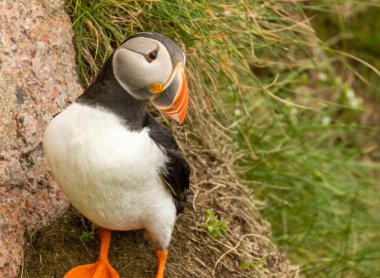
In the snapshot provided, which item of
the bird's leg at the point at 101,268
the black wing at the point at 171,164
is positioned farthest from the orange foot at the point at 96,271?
the black wing at the point at 171,164

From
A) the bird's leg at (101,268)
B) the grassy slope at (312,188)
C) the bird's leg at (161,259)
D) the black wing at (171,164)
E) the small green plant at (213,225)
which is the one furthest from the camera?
the grassy slope at (312,188)

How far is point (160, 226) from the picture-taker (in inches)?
138

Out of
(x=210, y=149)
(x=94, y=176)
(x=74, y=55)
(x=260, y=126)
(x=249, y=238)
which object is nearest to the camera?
(x=94, y=176)

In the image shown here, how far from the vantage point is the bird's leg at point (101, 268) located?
351 cm

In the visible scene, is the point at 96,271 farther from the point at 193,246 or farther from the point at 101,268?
the point at 193,246

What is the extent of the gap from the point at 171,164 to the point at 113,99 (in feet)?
1.41

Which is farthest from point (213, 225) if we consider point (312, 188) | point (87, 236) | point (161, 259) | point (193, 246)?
point (312, 188)

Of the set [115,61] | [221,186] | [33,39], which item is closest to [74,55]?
[33,39]

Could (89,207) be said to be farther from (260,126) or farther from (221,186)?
(260,126)

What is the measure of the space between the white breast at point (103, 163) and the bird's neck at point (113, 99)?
0.12 feet

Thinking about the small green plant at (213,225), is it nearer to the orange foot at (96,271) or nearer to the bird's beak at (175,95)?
the orange foot at (96,271)

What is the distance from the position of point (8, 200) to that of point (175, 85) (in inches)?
37.7

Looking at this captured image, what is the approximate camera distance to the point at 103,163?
10.1 feet

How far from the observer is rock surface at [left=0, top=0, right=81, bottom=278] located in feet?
11.3
